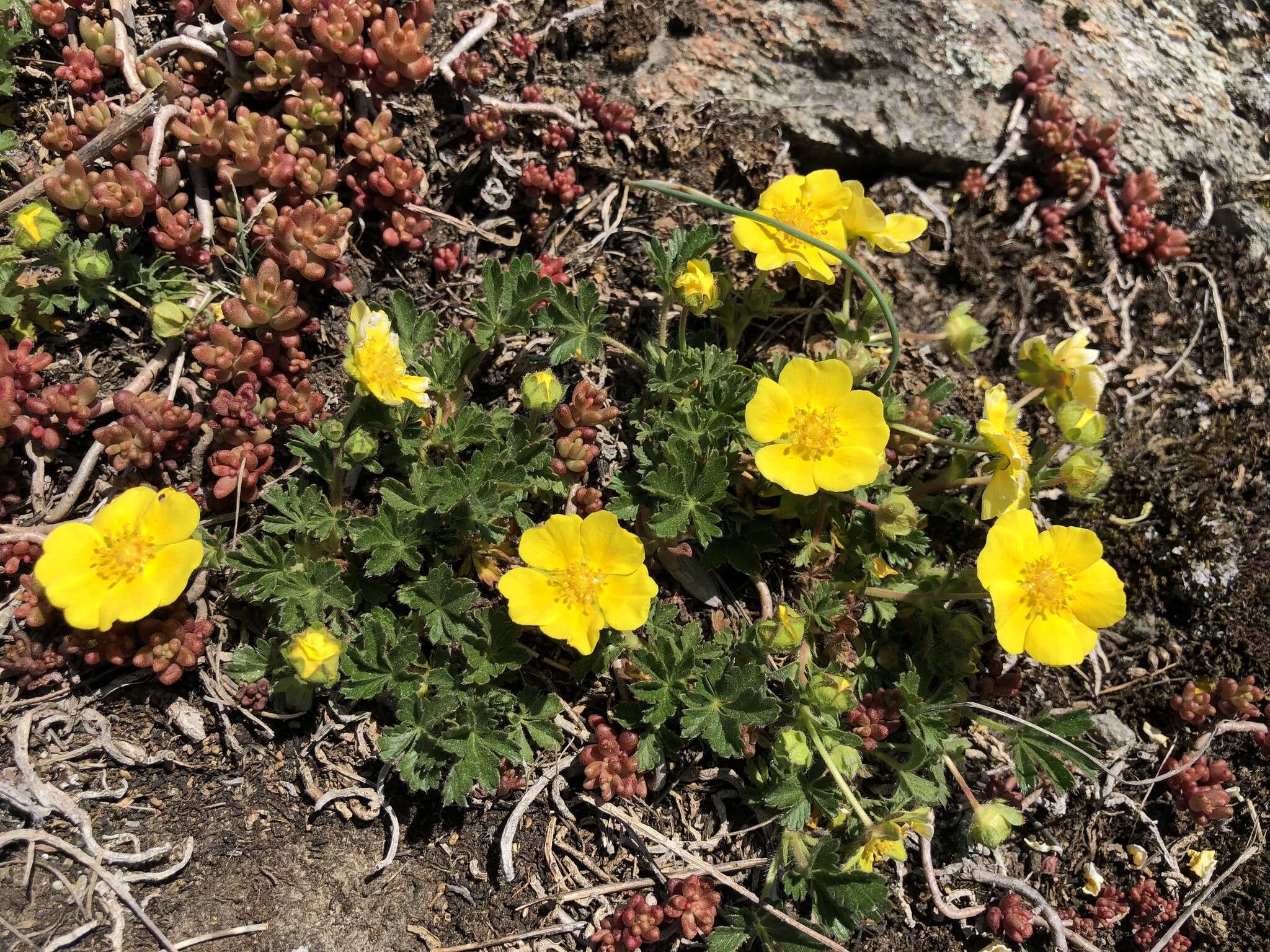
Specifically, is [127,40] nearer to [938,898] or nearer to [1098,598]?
[1098,598]

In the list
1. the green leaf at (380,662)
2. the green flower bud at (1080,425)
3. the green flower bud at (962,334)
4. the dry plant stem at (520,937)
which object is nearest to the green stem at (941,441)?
the green flower bud at (1080,425)

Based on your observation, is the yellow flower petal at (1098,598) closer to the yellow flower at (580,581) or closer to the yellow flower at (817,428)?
the yellow flower at (817,428)

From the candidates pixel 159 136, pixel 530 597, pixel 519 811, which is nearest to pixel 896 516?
pixel 530 597

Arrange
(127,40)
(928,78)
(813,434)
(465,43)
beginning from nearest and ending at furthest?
1. (813,434)
2. (127,40)
3. (465,43)
4. (928,78)

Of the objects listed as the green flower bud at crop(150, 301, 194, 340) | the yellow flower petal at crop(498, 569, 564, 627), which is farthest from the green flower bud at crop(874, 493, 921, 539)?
the green flower bud at crop(150, 301, 194, 340)

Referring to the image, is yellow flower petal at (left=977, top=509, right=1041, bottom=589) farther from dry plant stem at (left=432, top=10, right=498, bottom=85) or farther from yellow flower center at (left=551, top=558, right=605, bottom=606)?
dry plant stem at (left=432, top=10, right=498, bottom=85)

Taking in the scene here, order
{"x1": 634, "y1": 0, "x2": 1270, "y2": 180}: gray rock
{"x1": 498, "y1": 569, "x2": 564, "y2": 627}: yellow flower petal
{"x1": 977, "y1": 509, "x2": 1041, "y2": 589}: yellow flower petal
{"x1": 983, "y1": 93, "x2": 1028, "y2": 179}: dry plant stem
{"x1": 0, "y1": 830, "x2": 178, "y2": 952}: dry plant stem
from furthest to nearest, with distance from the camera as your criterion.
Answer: {"x1": 983, "y1": 93, "x2": 1028, "y2": 179}: dry plant stem → {"x1": 634, "y1": 0, "x2": 1270, "y2": 180}: gray rock → {"x1": 977, "y1": 509, "x2": 1041, "y2": 589}: yellow flower petal → {"x1": 498, "y1": 569, "x2": 564, "y2": 627}: yellow flower petal → {"x1": 0, "y1": 830, "x2": 178, "y2": 952}: dry plant stem
